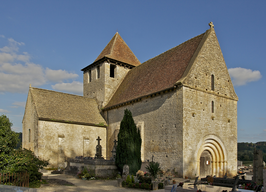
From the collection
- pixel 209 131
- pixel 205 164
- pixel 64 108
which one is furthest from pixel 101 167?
pixel 64 108

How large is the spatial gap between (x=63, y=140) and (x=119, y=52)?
13.6 meters

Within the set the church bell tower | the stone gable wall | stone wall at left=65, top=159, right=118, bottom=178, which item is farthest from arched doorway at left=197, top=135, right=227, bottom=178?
the church bell tower

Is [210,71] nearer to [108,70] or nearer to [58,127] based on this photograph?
[108,70]

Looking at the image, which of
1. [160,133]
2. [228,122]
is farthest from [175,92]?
[228,122]

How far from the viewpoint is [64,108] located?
25.4 meters

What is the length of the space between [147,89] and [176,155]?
6832 millimetres

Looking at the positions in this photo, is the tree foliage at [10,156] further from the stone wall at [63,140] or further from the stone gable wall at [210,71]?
the stone gable wall at [210,71]

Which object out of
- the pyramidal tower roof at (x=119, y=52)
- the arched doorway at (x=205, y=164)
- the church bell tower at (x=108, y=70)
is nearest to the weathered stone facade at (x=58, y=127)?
the church bell tower at (x=108, y=70)

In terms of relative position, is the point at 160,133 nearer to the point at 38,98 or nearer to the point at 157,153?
the point at 157,153

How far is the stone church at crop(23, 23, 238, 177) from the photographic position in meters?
17.9

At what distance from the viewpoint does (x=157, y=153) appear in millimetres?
19156

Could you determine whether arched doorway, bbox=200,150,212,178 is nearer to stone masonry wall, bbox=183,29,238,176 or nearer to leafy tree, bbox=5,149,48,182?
stone masonry wall, bbox=183,29,238,176

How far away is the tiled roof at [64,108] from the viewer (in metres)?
23.7

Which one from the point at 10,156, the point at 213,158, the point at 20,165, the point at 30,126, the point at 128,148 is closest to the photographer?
the point at 10,156
